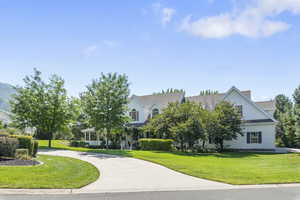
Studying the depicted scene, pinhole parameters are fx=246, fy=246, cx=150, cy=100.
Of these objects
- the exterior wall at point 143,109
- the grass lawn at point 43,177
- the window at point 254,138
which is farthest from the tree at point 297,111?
the grass lawn at point 43,177

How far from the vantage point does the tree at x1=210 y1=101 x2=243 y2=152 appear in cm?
2678

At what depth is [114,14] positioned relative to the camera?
13875mm

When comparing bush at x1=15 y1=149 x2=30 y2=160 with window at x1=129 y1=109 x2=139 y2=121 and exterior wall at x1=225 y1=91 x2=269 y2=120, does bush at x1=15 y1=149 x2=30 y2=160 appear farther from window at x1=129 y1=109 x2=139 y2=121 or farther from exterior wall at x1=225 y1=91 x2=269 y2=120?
exterior wall at x1=225 y1=91 x2=269 y2=120

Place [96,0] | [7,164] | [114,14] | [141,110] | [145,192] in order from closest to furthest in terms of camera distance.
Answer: [145,192], [7,164], [96,0], [114,14], [141,110]

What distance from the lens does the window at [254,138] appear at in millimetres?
29283

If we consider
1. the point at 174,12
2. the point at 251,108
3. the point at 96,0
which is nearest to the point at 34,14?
the point at 96,0

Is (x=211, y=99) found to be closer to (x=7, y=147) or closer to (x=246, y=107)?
(x=246, y=107)

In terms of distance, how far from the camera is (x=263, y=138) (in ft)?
95.4

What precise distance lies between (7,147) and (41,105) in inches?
634

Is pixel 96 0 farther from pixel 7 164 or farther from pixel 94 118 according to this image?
pixel 94 118

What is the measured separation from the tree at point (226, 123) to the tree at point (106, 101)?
1009 cm

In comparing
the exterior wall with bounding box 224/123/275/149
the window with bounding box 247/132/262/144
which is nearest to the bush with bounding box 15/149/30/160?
the exterior wall with bounding box 224/123/275/149

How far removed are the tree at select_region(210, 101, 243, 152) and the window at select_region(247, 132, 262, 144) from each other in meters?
2.50

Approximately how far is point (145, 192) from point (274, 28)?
12.1 meters
